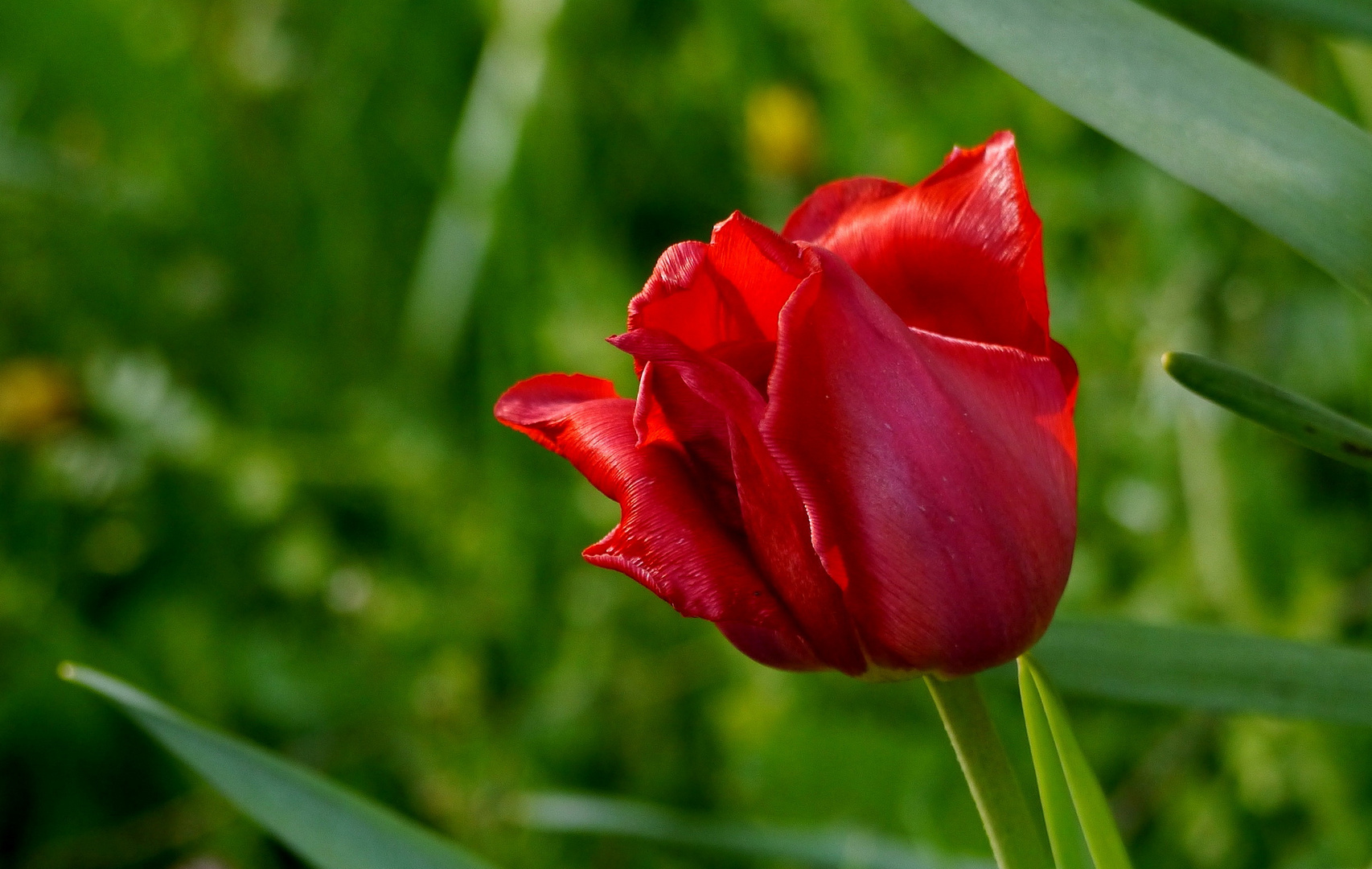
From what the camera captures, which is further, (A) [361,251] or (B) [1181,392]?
(A) [361,251]

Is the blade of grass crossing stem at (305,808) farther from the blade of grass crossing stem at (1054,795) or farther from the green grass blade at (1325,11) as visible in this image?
the green grass blade at (1325,11)

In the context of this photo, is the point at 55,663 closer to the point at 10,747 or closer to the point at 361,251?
the point at 10,747

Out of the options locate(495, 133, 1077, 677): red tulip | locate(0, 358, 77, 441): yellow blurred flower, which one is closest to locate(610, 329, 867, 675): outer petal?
locate(495, 133, 1077, 677): red tulip

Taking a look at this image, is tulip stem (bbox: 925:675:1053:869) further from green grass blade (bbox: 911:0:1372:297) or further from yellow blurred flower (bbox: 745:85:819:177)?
yellow blurred flower (bbox: 745:85:819:177)

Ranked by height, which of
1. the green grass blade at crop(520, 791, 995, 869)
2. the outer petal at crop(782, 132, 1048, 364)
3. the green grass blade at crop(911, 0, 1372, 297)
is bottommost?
the green grass blade at crop(520, 791, 995, 869)

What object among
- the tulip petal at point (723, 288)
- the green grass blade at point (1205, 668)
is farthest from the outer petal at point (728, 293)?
the green grass blade at point (1205, 668)

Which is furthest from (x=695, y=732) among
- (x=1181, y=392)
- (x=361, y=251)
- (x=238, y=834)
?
(x=361, y=251)

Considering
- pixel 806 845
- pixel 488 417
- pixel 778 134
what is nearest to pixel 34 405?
pixel 488 417
